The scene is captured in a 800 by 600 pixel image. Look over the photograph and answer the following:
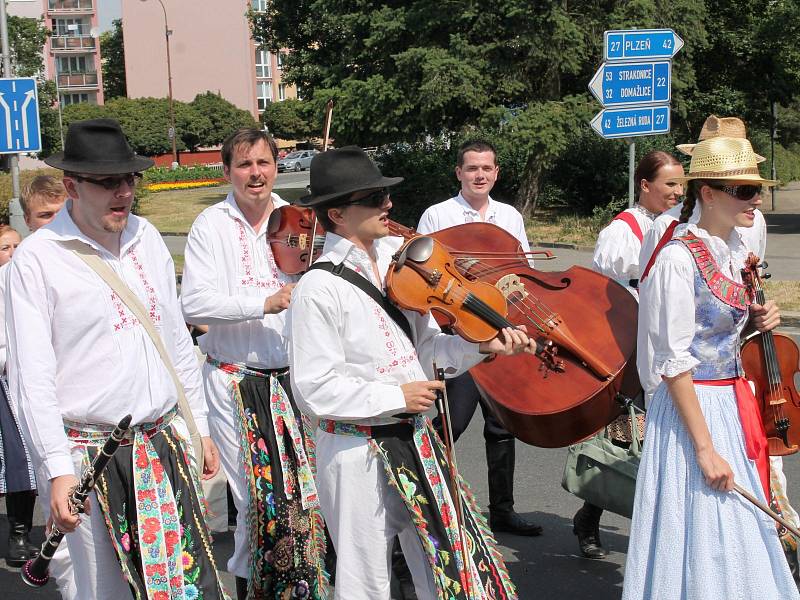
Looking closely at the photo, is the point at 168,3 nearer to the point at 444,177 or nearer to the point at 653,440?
the point at 444,177

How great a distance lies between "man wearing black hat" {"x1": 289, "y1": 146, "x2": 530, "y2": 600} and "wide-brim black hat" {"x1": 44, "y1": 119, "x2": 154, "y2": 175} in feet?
2.04

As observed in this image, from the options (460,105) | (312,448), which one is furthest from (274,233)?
(460,105)

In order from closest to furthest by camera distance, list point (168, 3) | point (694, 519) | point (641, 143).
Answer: point (694, 519) → point (641, 143) → point (168, 3)

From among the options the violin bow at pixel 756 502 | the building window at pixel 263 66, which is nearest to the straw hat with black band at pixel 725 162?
the violin bow at pixel 756 502

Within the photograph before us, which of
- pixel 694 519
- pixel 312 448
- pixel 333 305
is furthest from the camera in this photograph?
pixel 312 448

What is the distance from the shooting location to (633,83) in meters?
11.2

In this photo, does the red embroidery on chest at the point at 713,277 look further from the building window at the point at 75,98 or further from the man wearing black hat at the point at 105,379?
the building window at the point at 75,98

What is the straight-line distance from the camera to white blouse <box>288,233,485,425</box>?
338 cm

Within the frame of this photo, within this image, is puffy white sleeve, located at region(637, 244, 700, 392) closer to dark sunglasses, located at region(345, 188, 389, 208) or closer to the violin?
the violin

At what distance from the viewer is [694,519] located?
3709 mm

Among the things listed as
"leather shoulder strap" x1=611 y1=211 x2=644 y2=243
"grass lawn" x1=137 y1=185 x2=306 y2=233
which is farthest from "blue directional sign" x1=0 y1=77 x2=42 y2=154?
"grass lawn" x1=137 y1=185 x2=306 y2=233

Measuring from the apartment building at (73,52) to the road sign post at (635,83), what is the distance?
8921 centimetres

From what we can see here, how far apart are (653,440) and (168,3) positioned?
9098 cm

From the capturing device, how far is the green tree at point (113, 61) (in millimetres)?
99688
